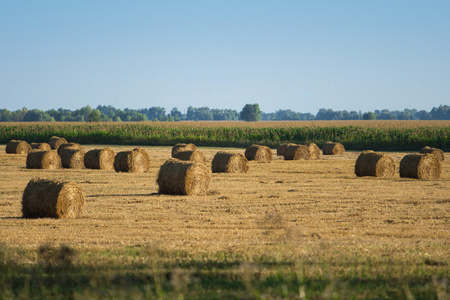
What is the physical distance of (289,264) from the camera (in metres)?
7.91

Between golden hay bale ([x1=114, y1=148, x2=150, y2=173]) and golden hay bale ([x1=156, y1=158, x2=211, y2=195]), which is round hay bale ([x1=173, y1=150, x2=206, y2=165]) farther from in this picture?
golden hay bale ([x1=156, y1=158, x2=211, y2=195])

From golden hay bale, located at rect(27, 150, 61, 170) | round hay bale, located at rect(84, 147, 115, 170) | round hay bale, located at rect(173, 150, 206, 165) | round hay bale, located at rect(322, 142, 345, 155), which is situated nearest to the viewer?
golden hay bale, located at rect(27, 150, 61, 170)

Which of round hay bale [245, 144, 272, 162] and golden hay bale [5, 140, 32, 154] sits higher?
golden hay bale [5, 140, 32, 154]

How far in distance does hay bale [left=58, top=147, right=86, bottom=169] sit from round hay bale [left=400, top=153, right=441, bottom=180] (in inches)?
610

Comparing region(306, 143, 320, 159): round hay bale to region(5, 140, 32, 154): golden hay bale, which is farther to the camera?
region(5, 140, 32, 154): golden hay bale

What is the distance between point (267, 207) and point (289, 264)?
737cm

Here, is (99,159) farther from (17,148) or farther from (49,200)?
(49,200)

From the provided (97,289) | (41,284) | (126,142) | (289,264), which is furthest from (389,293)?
(126,142)

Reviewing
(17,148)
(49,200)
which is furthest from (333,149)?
(49,200)

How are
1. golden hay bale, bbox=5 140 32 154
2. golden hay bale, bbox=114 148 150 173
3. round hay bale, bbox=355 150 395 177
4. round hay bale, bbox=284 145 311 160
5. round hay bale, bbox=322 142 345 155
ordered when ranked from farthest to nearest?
round hay bale, bbox=322 142 345 155, golden hay bale, bbox=5 140 32 154, round hay bale, bbox=284 145 311 160, golden hay bale, bbox=114 148 150 173, round hay bale, bbox=355 150 395 177

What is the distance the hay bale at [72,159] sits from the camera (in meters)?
29.1

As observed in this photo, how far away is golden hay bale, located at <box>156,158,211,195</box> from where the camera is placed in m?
18.0

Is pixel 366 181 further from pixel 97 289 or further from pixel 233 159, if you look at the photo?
pixel 97 289

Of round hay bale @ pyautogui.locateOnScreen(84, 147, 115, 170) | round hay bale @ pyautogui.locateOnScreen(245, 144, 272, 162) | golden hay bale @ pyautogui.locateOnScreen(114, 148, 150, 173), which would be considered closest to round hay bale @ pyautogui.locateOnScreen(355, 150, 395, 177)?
golden hay bale @ pyautogui.locateOnScreen(114, 148, 150, 173)
